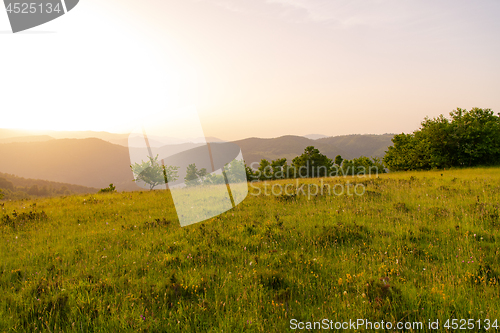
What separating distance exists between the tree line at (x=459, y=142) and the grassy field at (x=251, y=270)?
3645cm

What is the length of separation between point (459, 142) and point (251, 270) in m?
45.3

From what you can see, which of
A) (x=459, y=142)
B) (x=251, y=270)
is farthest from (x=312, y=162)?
(x=251, y=270)

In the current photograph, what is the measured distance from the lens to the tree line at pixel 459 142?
111ft

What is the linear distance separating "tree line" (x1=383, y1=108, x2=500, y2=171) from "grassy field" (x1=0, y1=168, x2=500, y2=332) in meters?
36.5

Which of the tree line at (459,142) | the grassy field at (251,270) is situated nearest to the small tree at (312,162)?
the tree line at (459,142)

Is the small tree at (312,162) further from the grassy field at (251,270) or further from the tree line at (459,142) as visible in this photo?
the grassy field at (251,270)

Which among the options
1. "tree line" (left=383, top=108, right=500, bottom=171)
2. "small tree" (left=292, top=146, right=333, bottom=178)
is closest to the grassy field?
"tree line" (left=383, top=108, right=500, bottom=171)

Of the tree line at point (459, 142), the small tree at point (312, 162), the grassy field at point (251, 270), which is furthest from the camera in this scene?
the small tree at point (312, 162)

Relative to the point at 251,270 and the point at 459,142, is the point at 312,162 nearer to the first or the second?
the point at 459,142

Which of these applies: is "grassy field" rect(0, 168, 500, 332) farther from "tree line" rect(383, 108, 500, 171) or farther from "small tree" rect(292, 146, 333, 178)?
"small tree" rect(292, 146, 333, 178)

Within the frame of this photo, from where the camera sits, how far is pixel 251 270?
4387mm

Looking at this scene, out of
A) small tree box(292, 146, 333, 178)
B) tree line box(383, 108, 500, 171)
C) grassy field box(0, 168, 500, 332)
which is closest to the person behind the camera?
grassy field box(0, 168, 500, 332)

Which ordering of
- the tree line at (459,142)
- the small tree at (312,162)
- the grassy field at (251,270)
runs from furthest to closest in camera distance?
the small tree at (312,162), the tree line at (459,142), the grassy field at (251,270)

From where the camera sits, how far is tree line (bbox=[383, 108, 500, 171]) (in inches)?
1332
